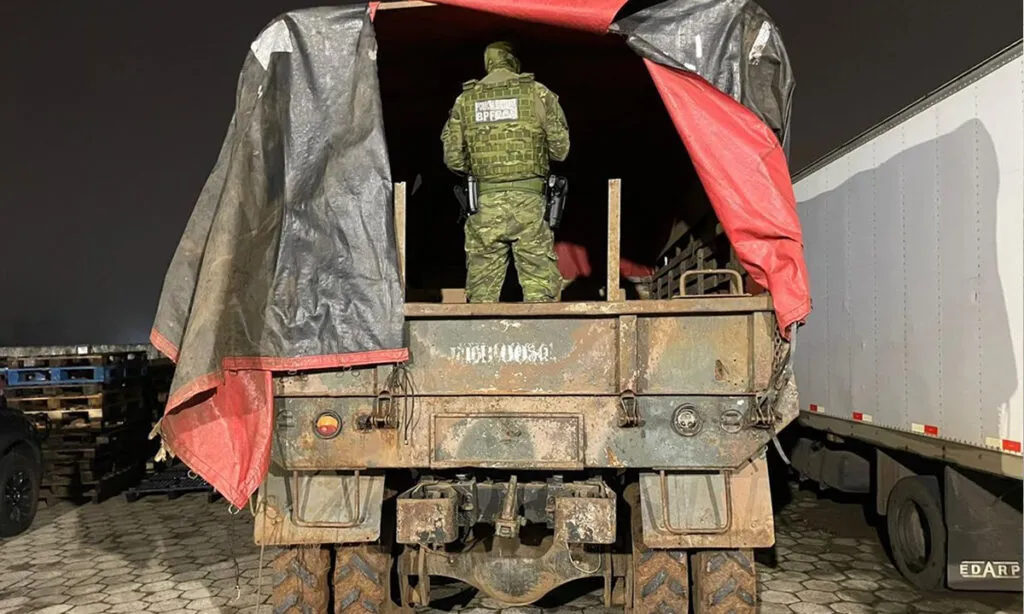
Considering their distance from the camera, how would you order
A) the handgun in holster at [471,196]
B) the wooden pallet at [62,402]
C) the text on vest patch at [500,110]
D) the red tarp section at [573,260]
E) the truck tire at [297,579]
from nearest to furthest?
the truck tire at [297,579], the text on vest patch at [500,110], the handgun in holster at [471,196], the red tarp section at [573,260], the wooden pallet at [62,402]

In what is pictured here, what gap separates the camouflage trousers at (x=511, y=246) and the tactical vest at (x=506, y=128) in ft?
0.52

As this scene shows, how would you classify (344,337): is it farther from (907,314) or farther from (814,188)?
(814,188)

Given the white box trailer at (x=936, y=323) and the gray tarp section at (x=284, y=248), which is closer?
the gray tarp section at (x=284, y=248)

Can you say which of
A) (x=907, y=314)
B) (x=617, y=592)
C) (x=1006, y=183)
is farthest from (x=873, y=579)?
(x=1006, y=183)

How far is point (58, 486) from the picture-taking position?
8.47 meters

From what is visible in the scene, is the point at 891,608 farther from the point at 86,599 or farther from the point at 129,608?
the point at 86,599

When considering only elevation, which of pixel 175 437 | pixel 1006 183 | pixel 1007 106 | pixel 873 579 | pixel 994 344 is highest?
pixel 1007 106

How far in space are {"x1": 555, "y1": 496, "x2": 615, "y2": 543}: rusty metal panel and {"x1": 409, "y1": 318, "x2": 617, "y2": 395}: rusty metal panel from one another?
598 millimetres

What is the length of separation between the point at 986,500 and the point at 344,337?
4560 mm

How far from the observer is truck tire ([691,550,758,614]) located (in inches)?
144

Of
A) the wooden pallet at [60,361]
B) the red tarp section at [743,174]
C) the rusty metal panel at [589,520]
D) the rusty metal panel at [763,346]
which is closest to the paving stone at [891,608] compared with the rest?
the rusty metal panel at [763,346]

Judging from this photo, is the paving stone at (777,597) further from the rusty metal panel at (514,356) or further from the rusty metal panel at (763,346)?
the rusty metal panel at (514,356)

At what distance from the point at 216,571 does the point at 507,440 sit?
3.71m

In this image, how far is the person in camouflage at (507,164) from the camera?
4137mm
